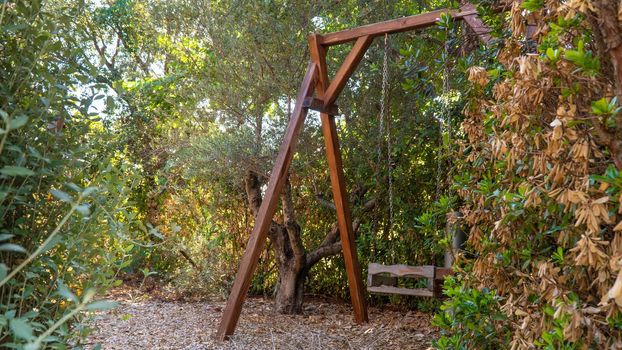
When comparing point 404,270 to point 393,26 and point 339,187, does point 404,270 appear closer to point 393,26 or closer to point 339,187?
point 339,187

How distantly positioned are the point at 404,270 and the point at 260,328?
4.35ft

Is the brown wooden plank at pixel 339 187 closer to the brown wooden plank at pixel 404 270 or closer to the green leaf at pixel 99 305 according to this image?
the brown wooden plank at pixel 404 270

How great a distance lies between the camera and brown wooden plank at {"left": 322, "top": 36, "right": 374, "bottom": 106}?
4.23 meters

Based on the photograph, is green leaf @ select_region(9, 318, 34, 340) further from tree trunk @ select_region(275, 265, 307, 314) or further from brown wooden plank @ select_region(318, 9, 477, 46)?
tree trunk @ select_region(275, 265, 307, 314)

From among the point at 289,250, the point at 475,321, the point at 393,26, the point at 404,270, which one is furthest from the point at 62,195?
the point at 289,250

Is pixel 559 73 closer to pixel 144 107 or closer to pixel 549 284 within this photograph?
pixel 549 284

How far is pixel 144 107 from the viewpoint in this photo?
6.68 metres

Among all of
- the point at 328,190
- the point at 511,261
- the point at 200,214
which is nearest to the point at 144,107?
the point at 200,214

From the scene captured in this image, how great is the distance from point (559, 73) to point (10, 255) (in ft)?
5.19

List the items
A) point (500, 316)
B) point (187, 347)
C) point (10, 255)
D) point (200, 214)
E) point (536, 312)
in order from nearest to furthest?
point (10, 255) < point (536, 312) < point (500, 316) < point (187, 347) < point (200, 214)

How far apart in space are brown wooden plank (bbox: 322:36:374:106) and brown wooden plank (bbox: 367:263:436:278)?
50.6 inches

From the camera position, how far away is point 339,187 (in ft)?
15.4

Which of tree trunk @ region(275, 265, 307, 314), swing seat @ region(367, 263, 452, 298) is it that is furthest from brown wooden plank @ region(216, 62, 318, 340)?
tree trunk @ region(275, 265, 307, 314)

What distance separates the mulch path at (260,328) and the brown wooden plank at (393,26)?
219cm
